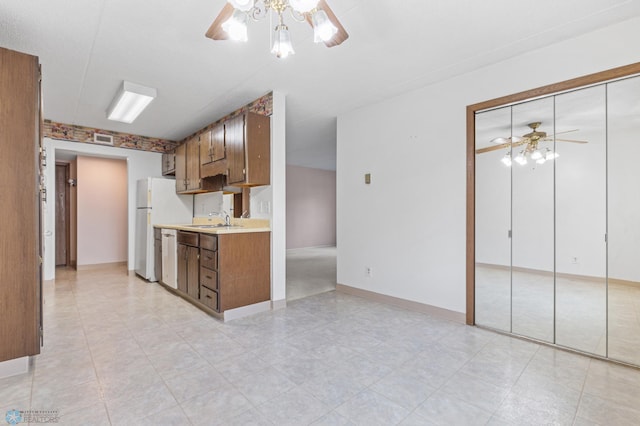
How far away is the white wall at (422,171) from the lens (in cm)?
246

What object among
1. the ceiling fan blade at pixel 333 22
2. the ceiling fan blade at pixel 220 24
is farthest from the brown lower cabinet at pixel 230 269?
the ceiling fan blade at pixel 333 22

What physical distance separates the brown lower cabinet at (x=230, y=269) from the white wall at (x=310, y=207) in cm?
512

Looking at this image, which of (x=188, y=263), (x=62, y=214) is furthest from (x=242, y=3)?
(x=62, y=214)

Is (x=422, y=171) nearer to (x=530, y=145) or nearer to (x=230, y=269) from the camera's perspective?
(x=530, y=145)

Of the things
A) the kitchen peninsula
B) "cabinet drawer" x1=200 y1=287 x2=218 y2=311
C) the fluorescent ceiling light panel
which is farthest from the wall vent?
"cabinet drawer" x1=200 y1=287 x2=218 y2=311

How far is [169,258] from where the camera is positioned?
4227mm

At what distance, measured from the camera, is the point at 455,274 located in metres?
3.04

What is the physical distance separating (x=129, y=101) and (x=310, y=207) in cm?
613

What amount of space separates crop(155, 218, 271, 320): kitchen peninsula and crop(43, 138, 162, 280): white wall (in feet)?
7.87

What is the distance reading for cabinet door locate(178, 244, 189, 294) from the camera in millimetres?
3799

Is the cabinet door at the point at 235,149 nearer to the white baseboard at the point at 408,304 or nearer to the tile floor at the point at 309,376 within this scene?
the tile floor at the point at 309,376

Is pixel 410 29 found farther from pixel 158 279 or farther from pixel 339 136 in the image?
pixel 158 279

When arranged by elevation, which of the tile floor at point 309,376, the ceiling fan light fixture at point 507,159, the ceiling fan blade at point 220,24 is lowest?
the tile floor at point 309,376

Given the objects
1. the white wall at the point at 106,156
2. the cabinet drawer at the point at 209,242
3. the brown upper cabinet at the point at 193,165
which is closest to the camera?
the cabinet drawer at the point at 209,242
